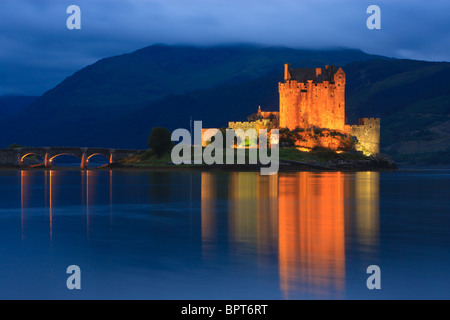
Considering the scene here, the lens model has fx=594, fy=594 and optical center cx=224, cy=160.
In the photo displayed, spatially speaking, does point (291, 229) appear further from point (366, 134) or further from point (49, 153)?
point (49, 153)

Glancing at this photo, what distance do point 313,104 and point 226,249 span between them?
293 ft

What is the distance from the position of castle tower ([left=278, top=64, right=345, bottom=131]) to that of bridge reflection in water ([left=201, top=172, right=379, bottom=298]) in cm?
6166

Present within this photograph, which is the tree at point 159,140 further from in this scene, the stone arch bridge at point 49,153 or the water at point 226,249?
the water at point 226,249

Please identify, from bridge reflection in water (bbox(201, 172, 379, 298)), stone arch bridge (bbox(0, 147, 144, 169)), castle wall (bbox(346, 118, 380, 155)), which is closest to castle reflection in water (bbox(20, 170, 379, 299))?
bridge reflection in water (bbox(201, 172, 379, 298))

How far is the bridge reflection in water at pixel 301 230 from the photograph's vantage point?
16312 millimetres

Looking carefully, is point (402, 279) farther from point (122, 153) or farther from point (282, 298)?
point (122, 153)

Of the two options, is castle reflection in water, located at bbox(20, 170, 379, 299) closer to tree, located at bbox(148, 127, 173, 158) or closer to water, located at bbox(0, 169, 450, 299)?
water, located at bbox(0, 169, 450, 299)

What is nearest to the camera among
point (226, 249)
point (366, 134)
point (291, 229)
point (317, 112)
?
point (226, 249)

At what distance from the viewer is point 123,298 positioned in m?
14.4

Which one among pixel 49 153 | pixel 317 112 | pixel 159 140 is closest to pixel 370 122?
pixel 317 112

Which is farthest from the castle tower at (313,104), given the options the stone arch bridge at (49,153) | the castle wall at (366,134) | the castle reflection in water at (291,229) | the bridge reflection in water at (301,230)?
the bridge reflection in water at (301,230)

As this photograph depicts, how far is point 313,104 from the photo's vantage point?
4252 inches

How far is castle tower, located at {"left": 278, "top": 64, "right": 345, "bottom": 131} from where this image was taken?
10800 centimetres

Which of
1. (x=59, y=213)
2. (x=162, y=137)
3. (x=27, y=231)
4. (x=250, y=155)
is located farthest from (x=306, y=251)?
(x=162, y=137)
